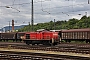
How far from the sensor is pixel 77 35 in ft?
142

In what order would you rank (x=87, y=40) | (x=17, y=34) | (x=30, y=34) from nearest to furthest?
A: (x=30, y=34) < (x=87, y=40) < (x=17, y=34)

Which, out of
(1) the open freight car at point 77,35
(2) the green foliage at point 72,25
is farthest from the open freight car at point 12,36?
(2) the green foliage at point 72,25

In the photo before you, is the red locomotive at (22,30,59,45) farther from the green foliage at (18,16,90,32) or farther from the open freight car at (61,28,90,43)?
the green foliage at (18,16,90,32)

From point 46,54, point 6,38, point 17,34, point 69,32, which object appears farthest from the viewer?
point 6,38

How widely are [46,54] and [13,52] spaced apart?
5.60 feet

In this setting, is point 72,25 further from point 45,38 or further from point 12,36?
point 45,38

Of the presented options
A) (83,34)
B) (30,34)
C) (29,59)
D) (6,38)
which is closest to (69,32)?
(83,34)

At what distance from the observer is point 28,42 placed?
34.2m

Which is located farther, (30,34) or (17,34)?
(17,34)

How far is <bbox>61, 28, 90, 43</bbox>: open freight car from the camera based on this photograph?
41059 mm

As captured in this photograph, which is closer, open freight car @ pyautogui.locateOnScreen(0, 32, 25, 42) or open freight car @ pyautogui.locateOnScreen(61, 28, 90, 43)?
open freight car @ pyautogui.locateOnScreen(61, 28, 90, 43)

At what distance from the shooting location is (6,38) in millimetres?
57375

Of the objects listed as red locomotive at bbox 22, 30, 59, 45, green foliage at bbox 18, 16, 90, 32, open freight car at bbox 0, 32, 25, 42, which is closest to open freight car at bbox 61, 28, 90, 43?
open freight car at bbox 0, 32, 25, 42

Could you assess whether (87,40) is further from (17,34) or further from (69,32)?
(17,34)
